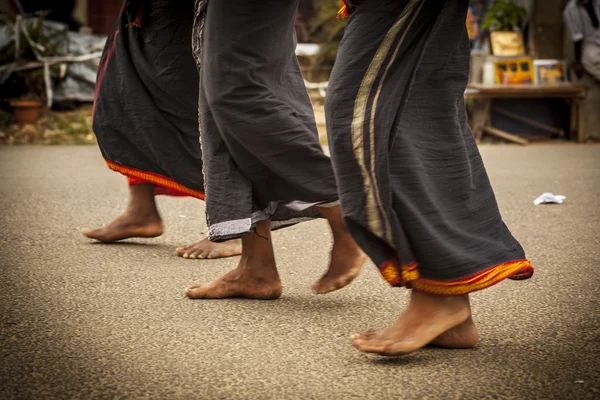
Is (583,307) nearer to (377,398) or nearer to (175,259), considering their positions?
(377,398)

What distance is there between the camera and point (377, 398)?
1.72 metres

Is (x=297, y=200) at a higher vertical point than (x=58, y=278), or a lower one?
higher

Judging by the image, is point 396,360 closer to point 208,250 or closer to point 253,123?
point 253,123

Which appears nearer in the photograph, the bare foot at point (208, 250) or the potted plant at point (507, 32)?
the bare foot at point (208, 250)

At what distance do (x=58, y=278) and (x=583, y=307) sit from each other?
1.80 metres

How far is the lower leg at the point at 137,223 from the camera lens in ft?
11.0

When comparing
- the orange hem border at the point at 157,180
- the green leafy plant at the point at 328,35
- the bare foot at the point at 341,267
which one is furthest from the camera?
the green leafy plant at the point at 328,35

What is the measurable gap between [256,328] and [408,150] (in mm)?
714

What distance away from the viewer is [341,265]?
2496mm

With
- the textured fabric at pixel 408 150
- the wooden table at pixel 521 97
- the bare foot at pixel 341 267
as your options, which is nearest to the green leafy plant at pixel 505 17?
the wooden table at pixel 521 97

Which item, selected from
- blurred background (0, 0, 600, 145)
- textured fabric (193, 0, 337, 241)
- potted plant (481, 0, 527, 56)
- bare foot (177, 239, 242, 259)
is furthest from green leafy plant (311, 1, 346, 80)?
textured fabric (193, 0, 337, 241)

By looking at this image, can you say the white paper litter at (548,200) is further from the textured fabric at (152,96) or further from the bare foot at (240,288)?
the bare foot at (240,288)

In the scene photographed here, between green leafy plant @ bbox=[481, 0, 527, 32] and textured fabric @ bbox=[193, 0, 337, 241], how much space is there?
752cm

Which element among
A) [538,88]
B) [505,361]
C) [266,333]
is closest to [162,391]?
[266,333]
